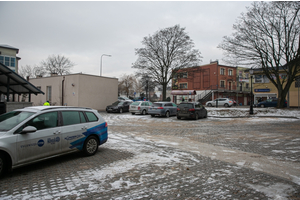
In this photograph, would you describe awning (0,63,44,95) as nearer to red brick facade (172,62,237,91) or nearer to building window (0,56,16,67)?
building window (0,56,16,67)

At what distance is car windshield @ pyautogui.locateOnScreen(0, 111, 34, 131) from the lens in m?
4.90

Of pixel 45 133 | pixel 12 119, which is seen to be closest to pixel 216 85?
pixel 45 133

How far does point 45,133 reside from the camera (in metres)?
5.31

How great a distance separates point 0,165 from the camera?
176 inches

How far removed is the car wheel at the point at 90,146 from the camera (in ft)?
21.0

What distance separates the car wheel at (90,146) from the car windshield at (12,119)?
5.95 feet

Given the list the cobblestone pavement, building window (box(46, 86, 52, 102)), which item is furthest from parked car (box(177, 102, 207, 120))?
building window (box(46, 86, 52, 102))

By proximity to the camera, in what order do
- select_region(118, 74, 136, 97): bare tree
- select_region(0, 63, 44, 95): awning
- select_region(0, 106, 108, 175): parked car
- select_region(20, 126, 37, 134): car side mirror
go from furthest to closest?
1. select_region(118, 74, 136, 97): bare tree
2. select_region(0, 63, 44, 95): awning
3. select_region(20, 126, 37, 134): car side mirror
4. select_region(0, 106, 108, 175): parked car

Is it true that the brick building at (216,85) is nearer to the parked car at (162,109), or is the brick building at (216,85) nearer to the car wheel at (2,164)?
the parked car at (162,109)

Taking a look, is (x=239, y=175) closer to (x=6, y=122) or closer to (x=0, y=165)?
(x=0, y=165)

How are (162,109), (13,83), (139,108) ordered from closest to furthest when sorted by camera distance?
(13,83) < (162,109) < (139,108)

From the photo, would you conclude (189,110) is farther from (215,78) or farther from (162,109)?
(215,78)

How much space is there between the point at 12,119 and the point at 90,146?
7.45ft

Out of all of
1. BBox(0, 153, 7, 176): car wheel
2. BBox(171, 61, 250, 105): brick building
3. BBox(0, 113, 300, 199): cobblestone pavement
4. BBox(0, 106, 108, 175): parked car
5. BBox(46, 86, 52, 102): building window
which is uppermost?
BBox(171, 61, 250, 105): brick building
